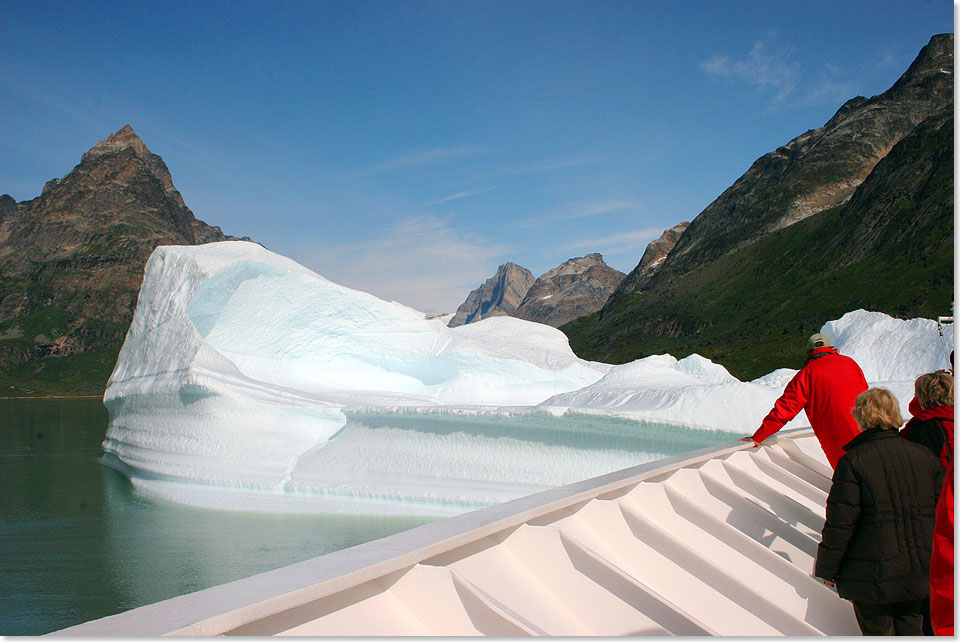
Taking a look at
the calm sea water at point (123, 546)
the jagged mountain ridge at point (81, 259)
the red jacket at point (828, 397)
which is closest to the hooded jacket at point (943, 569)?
the red jacket at point (828, 397)

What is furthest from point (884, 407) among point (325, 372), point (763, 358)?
point (763, 358)

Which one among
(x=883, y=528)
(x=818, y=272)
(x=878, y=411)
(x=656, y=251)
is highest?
(x=656, y=251)

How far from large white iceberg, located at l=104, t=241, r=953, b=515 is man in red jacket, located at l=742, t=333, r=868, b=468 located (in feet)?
15.6

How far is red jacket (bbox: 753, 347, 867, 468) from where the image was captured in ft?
13.1

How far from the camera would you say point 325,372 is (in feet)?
50.0

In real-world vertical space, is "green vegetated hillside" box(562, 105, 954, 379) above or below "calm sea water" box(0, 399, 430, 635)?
above

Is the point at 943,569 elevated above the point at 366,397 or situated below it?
below

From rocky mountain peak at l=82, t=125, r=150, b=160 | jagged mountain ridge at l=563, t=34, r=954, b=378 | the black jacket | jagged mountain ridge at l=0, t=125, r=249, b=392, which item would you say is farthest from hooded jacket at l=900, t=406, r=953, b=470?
rocky mountain peak at l=82, t=125, r=150, b=160

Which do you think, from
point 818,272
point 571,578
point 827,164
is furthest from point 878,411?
point 827,164

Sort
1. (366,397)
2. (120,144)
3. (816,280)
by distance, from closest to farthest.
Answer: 1. (366,397)
2. (816,280)
3. (120,144)

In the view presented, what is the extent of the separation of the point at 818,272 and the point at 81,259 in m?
141

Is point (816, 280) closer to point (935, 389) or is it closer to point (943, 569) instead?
point (935, 389)

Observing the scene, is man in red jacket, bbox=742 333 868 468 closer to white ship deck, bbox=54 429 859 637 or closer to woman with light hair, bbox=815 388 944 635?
white ship deck, bbox=54 429 859 637

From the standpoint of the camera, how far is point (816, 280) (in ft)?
206
